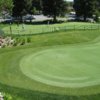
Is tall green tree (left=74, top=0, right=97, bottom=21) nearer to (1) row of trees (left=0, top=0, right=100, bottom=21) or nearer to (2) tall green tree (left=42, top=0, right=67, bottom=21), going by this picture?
(1) row of trees (left=0, top=0, right=100, bottom=21)

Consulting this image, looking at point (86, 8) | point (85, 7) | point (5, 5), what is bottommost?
point (86, 8)

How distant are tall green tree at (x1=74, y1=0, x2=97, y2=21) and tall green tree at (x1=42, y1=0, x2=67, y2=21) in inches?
193

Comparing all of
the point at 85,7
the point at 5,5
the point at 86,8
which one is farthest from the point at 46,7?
the point at 5,5

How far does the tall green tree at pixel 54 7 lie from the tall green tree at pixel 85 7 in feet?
16.1

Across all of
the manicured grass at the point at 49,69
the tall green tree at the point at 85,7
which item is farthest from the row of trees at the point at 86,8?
the manicured grass at the point at 49,69

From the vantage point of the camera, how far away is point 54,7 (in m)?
85.4

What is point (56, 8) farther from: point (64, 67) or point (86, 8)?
point (64, 67)

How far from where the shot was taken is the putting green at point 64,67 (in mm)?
21484

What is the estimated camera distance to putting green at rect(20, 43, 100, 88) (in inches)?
846

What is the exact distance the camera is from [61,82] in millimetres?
21156

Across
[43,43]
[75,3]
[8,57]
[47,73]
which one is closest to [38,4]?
[75,3]

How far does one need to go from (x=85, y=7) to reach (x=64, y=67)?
212 ft

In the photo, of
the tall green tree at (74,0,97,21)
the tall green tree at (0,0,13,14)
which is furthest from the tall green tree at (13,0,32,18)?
the tall green tree at (0,0,13,14)

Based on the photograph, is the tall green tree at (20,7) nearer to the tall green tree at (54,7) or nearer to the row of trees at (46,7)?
the row of trees at (46,7)
